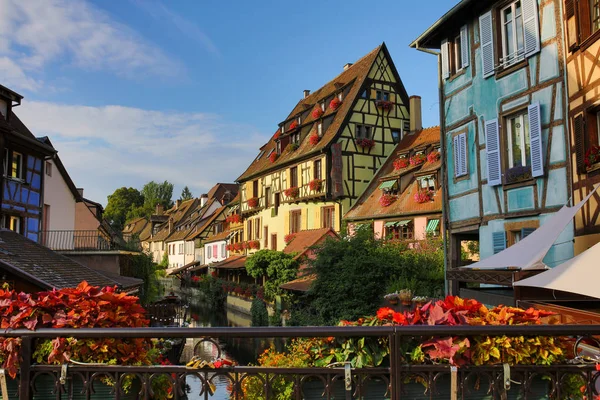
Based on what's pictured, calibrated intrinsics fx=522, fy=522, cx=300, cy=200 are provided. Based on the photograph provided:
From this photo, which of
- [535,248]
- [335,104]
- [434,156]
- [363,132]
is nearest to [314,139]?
[335,104]

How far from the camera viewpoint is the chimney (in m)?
29.6

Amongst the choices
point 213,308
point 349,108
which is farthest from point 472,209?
point 213,308

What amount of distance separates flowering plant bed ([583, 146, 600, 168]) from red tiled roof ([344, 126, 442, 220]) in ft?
37.5

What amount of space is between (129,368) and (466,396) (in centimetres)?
199

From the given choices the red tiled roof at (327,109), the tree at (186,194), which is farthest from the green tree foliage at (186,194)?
the red tiled roof at (327,109)

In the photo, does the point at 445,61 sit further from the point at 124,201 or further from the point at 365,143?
the point at 124,201

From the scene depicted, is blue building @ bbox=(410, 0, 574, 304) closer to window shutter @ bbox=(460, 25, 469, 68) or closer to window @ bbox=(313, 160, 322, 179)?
window shutter @ bbox=(460, 25, 469, 68)

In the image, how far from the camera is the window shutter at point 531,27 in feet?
36.6

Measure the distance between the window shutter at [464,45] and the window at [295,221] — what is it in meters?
18.1

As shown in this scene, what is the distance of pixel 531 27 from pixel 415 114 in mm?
18355

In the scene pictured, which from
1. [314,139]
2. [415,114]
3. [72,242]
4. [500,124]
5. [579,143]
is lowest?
[72,242]

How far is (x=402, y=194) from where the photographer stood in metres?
24.1

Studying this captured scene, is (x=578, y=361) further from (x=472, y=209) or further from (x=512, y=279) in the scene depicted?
(x=472, y=209)

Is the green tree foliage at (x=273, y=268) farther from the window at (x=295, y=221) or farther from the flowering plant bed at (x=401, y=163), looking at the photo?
the flowering plant bed at (x=401, y=163)
